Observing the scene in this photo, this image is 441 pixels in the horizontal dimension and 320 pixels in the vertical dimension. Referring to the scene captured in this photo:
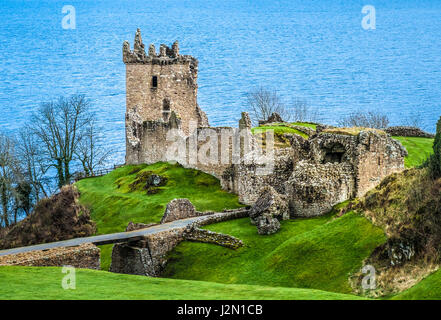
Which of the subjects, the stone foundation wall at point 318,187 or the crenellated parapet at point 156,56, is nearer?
the stone foundation wall at point 318,187

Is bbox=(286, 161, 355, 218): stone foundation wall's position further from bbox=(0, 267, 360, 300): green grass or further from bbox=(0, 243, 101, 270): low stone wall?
bbox=(0, 267, 360, 300): green grass

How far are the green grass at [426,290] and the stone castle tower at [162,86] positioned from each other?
52.7 m

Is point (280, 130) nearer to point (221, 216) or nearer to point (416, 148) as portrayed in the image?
point (416, 148)

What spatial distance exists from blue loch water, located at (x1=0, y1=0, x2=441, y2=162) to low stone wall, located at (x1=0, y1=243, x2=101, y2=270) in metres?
64.9

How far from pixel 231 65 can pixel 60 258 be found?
120 metres

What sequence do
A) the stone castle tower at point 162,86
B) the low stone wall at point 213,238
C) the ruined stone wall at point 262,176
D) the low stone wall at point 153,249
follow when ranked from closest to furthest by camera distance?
1. the low stone wall at point 213,238
2. the low stone wall at point 153,249
3. the ruined stone wall at point 262,176
4. the stone castle tower at point 162,86

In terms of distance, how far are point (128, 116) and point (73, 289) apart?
1897 inches

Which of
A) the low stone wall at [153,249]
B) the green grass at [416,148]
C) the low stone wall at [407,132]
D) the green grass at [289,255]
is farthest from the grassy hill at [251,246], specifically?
the low stone wall at [407,132]

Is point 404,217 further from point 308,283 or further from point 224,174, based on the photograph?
point 224,174

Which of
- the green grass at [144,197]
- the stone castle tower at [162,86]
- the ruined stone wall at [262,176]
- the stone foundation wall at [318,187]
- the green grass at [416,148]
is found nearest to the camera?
the stone foundation wall at [318,187]

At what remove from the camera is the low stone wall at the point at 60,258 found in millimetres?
34875

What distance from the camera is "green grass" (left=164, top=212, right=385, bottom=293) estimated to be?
98.2 ft

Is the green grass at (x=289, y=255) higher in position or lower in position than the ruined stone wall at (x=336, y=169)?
lower

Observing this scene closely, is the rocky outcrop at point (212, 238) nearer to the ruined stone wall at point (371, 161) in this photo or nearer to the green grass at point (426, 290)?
the ruined stone wall at point (371, 161)
